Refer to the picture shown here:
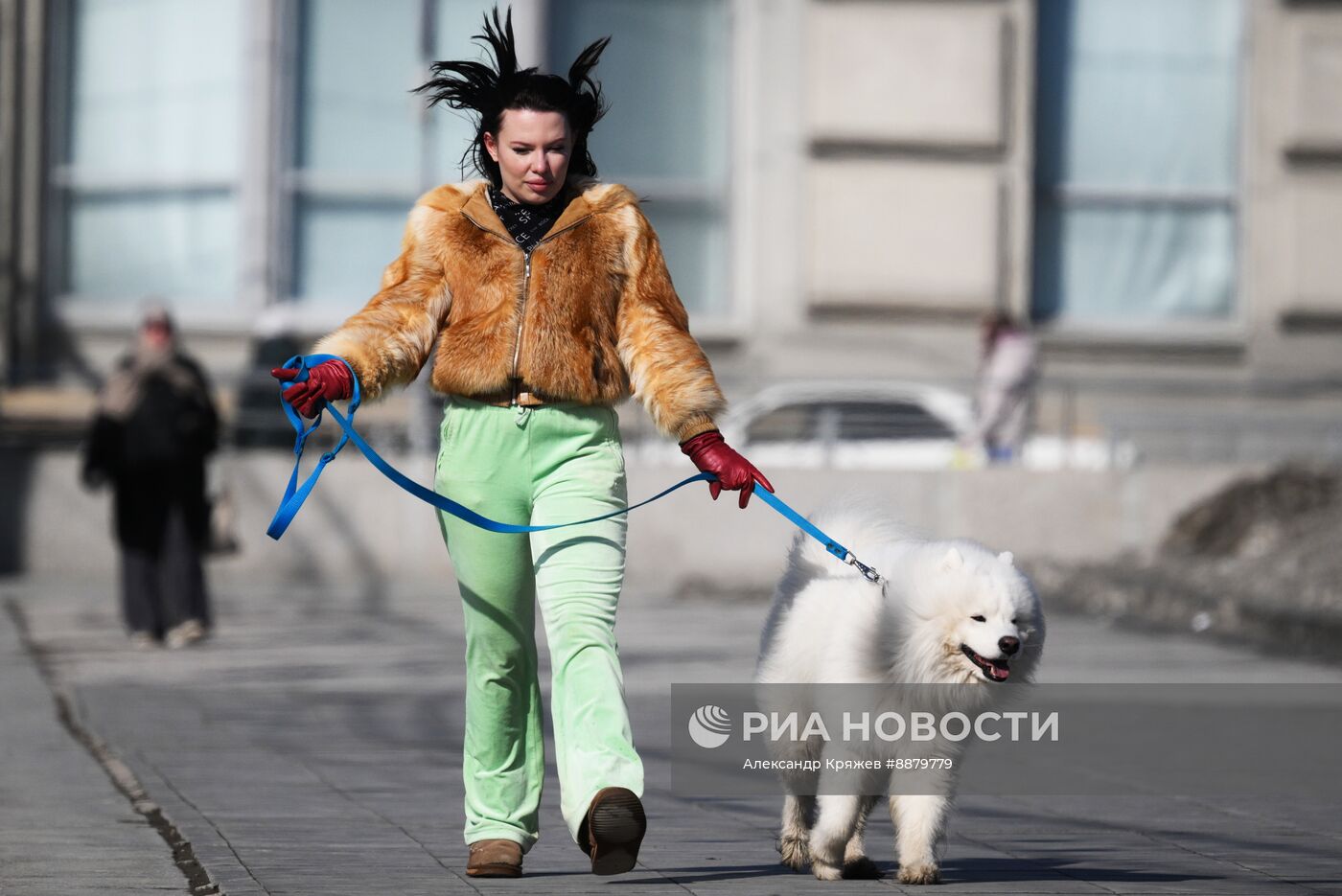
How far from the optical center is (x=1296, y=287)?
73.4 feet

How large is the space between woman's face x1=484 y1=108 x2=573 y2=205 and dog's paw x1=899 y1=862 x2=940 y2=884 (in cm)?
185

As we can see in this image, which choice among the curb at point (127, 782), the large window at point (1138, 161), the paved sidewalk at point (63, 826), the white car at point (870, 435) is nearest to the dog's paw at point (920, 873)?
the curb at point (127, 782)

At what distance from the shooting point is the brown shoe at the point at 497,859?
5.61 meters

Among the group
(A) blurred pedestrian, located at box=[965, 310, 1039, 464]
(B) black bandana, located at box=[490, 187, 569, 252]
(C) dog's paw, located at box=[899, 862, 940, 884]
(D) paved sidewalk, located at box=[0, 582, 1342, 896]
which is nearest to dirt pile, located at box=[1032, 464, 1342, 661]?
(D) paved sidewalk, located at box=[0, 582, 1342, 896]

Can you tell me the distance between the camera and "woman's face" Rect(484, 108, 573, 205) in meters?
5.57

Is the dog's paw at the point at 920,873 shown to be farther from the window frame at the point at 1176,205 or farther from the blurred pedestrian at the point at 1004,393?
the window frame at the point at 1176,205

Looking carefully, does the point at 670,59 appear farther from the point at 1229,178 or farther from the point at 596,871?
the point at 596,871

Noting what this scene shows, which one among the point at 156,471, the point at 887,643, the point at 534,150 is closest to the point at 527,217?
the point at 534,150

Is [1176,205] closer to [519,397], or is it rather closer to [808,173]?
[808,173]

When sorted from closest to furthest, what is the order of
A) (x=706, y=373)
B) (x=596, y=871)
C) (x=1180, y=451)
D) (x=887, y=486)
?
1. (x=596, y=871)
2. (x=706, y=373)
3. (x=887, y=486)
4. (x=1180, y=451)

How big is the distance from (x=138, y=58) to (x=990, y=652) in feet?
60.2

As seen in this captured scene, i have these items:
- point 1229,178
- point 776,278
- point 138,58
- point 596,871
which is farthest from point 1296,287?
point 596,871

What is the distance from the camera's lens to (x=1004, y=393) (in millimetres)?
18578

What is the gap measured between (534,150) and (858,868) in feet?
6.37
